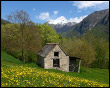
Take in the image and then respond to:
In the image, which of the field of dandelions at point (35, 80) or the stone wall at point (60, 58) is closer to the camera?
the field of dandelions at point (35, 80)

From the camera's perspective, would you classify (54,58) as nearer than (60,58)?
Yes

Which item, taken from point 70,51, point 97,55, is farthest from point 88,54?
point 97,55

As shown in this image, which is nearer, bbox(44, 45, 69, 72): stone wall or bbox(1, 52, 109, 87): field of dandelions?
bbox(1, 52, 109, 87): field of dandelions

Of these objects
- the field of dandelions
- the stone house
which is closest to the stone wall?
the stone house

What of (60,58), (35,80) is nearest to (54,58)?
(60,58)

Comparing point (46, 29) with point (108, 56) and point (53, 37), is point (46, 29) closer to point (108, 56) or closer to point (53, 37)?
point (53, 37)

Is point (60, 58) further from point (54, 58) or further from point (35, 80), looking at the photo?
point (35, 80)

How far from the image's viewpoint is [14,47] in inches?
1999

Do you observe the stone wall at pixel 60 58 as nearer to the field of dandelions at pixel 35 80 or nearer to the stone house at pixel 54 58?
the stone house at pixel 54 58

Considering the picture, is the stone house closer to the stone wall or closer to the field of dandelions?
the stone wall

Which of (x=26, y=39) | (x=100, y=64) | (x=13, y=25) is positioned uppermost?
(x=13, y=25)

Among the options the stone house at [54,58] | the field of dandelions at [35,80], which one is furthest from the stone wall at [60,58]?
the field of dandelions at [35,80]

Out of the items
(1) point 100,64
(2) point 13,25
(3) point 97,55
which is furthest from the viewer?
(1) point 100,64

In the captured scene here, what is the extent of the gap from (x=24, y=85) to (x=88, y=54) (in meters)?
63.7
